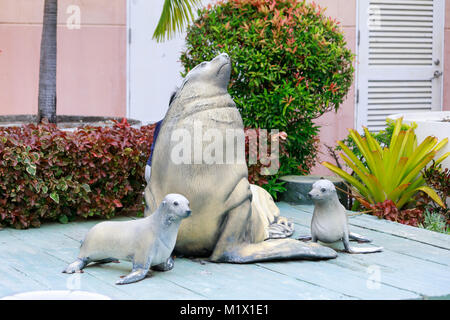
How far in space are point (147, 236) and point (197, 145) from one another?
29.2 inches

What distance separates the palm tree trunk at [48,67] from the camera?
6.30 metres

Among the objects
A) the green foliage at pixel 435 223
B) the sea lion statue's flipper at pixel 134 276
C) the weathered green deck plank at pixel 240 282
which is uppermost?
the green foliage at pixel 435 223

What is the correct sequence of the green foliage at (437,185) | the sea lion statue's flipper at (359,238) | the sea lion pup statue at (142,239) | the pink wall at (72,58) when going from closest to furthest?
the sea lion pup statue at (142,239) < the sea lion statue's flipper at (359,238) < the green foliage at (437,185) < the pink wall at (72,58)

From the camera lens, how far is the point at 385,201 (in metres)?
5.89

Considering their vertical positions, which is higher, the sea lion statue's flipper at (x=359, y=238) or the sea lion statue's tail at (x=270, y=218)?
the sea lion statue's tail at (x=270, y=218)

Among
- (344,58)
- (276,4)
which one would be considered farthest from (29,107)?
(344,58)

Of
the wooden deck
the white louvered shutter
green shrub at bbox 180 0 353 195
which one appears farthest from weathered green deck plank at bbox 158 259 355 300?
the white louvered shutter

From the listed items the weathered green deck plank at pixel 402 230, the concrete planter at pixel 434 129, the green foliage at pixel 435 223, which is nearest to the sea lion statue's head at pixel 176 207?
the weathered green deck plank at pixel 402 230

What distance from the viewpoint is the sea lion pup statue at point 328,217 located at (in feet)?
→ 14.4

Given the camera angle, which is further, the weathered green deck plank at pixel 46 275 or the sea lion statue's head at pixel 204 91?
the sea lion statue's head at pixel 204 91

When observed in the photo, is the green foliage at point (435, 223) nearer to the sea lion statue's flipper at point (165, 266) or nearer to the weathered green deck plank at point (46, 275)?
the sea lion statue's flipper at point (165, 266)

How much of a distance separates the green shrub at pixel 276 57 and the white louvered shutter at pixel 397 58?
2.27 m

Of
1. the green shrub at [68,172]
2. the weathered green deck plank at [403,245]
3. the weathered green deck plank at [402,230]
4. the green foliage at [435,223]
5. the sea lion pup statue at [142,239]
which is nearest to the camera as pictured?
the sea lion pup statue at [142,239]

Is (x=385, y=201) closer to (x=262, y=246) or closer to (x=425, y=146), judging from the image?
(x=425, y=146)
